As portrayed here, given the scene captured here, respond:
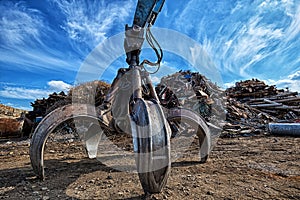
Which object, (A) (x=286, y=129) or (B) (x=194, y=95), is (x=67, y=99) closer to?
(B) (x=194, y=95)

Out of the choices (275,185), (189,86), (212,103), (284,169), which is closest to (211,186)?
(275,185)

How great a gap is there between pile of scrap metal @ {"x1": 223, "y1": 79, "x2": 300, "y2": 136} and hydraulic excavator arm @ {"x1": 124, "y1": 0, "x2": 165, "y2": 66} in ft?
13.7

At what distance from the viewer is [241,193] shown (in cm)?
165

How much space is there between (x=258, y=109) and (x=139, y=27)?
31.3 ft

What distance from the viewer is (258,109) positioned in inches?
393

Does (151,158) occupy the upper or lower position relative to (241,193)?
upper

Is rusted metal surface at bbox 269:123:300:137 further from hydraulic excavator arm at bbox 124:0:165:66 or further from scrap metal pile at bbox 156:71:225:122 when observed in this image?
hydraulic excavator arm at bbox 124:0:165:66

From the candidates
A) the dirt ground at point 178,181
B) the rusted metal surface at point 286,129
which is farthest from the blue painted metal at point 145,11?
the rusted metal surface at point 286,129

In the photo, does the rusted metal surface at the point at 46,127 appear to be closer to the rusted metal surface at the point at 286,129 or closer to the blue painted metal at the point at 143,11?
the blue painted metal at the point at 143,11

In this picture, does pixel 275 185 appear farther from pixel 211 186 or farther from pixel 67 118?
pixel 67 118

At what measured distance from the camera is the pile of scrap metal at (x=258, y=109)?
6.52m

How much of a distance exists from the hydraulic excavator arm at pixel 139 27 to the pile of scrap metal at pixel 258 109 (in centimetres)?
419

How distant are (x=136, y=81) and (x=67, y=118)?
85 centimetres

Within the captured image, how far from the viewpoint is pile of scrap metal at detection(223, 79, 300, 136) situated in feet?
21.4
